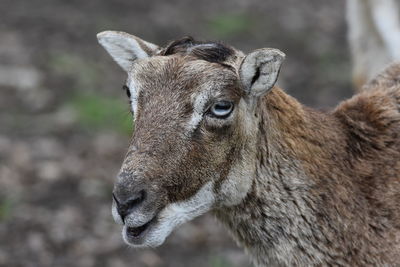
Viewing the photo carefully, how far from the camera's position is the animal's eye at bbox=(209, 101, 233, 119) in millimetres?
5125

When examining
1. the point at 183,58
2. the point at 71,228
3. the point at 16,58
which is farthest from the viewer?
the point at 16,58

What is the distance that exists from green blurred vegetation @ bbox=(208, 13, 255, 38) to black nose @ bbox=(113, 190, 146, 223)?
371 inches

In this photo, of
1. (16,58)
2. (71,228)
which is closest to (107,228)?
(71,228)

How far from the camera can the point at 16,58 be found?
1277cm

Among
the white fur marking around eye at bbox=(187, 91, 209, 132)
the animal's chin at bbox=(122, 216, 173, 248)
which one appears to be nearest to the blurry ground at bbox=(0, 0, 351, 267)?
the animal's chin at bbox=(122, 216, 173, 248)

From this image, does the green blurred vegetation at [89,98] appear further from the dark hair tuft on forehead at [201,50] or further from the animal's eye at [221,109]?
the animal's eye at [221,109]

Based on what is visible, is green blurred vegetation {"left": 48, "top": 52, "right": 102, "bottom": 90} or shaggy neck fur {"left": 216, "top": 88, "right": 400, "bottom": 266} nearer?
shaggy neck fur {"left": 216, "top": 88, "right": 400, "bottom": 266}

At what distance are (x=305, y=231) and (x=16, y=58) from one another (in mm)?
8394

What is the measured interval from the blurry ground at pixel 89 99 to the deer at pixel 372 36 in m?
2.37

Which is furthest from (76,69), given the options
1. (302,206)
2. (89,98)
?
(302,206)

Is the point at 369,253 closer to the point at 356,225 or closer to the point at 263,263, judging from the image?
the point at 356,225

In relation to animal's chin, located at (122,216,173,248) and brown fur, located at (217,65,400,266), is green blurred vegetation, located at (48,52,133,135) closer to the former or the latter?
brown fur, located at (217,65,400,266)

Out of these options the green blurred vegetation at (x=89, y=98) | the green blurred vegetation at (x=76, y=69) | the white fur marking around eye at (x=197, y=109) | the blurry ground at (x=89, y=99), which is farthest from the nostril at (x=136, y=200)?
the green blurred vegetation at (x=76, y=69)

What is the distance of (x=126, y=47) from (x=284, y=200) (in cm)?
161
